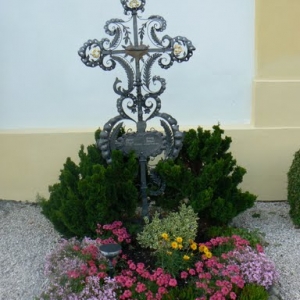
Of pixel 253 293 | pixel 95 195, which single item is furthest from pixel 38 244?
pixel 253 293

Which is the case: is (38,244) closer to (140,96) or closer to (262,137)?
(140,96)

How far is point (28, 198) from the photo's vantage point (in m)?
5.71

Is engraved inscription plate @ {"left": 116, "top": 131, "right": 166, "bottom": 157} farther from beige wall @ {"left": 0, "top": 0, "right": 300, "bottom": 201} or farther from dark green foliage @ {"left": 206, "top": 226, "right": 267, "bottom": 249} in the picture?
beige wall @ {"left": 0, "top": 0, "right": 300, "bottom": 201}

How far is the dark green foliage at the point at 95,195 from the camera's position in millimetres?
4129

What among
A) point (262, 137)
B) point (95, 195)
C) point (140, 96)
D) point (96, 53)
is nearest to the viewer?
point (95, 195)

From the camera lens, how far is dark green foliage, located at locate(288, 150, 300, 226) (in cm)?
476

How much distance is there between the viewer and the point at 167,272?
3787 millimetres

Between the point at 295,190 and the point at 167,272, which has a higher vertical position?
the point at 295,190

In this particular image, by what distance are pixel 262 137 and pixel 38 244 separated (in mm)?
2487

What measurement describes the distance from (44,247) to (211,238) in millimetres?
1455

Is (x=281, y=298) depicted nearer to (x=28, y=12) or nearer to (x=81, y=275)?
(x=81, y=275)

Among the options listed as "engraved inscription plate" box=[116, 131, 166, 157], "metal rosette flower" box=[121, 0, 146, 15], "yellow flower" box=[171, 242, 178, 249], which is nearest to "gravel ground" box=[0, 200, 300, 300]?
"yellow flower" box=[171, 242, 178, 249]

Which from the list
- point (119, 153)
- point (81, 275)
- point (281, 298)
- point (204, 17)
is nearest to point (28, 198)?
point (119, 153)

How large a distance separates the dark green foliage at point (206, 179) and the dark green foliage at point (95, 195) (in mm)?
325
